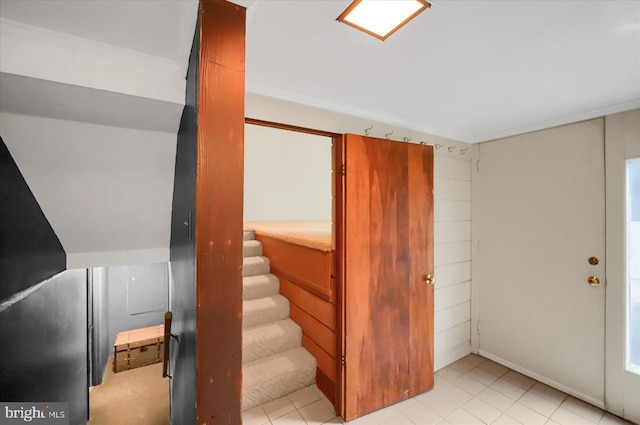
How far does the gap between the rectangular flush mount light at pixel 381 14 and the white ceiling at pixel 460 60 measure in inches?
2.3

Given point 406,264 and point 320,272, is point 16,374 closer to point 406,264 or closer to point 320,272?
point 320,272

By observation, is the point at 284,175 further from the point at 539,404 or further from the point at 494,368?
the point at 539,404

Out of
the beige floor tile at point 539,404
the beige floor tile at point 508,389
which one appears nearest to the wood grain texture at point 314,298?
the beige floor tile at point 508,389

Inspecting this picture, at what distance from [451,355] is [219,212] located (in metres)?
3.06

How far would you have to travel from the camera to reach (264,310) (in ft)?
8.89

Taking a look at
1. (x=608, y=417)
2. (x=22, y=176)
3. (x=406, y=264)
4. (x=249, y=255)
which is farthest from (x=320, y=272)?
(x=608, y=417)

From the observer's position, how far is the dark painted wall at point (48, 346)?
1.28 m

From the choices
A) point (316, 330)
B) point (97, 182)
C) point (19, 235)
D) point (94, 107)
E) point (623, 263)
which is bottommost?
point (316, 330)

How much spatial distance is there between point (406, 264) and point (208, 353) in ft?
5.91

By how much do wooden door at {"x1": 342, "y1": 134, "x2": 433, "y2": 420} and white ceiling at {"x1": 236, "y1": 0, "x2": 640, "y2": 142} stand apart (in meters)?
0.44

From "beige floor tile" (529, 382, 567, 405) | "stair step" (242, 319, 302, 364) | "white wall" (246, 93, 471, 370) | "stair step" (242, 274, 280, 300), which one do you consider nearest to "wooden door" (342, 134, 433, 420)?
"white wall" (246, 93, 471, 370)

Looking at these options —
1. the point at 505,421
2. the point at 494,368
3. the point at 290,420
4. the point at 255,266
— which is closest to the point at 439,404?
the point at 505,421

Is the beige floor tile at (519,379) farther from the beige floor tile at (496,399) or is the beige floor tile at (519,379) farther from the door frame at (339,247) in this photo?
the door frame at (339,247)

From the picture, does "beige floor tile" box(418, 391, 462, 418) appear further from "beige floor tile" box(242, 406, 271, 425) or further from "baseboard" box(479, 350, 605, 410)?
"beige floor tile" box(242, 406, 271, 425)
